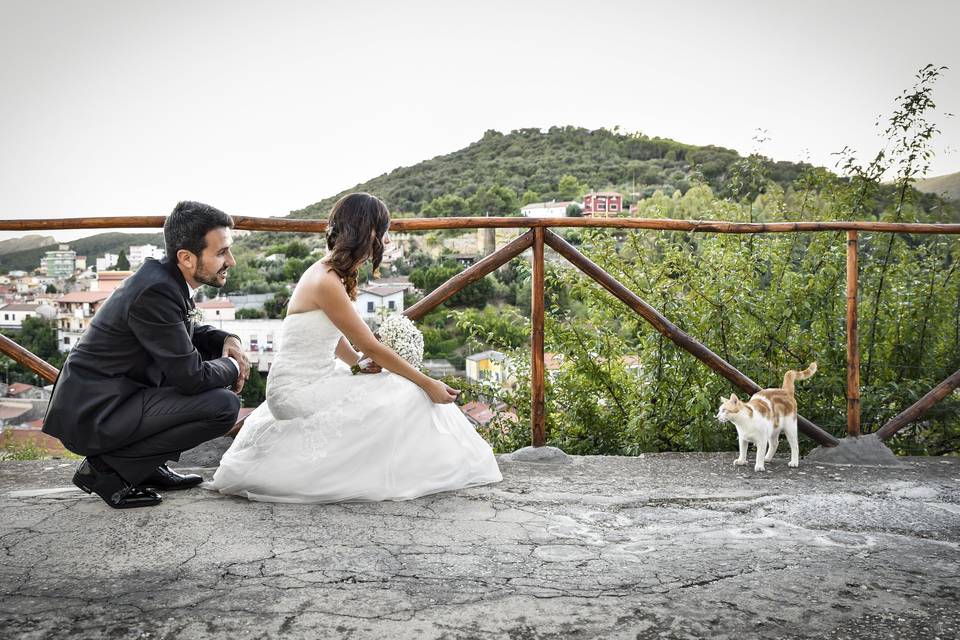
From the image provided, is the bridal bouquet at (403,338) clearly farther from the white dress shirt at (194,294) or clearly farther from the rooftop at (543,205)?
the rooftop at (543,205)

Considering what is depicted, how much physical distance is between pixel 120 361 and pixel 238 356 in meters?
0.44

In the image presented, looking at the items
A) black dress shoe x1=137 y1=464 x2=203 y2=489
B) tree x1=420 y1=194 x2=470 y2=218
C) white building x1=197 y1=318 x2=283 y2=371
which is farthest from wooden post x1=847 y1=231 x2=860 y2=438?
tree x1=420 y1=194 x2=470 y2=218

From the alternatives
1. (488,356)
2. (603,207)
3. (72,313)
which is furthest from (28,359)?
(603,207)

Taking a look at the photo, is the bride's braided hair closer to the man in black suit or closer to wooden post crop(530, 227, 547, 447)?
the man in black suit

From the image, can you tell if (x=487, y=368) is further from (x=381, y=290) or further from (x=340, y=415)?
(x=340, y=415)

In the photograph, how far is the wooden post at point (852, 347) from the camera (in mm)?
3820

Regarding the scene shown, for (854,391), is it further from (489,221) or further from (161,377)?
(161,377)

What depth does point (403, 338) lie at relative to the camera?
306 cm

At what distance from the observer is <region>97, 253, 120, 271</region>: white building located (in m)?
3.63

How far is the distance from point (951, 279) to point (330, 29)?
17.3 m

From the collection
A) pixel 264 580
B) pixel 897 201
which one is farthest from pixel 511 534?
pixel 897 201

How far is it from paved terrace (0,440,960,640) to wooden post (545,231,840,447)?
23.8 inches

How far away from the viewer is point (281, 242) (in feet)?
16.7

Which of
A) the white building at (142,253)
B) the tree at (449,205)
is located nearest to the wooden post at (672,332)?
the white building at (142,253)
